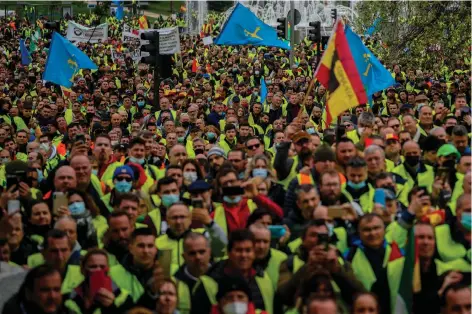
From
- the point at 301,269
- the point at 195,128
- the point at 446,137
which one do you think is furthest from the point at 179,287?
the point at 195,128

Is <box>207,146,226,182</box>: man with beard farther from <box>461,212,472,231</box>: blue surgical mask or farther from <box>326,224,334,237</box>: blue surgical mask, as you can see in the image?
<box>461,212,472,231</box>: blue surgical mask

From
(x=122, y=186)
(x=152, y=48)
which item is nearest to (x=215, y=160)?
(x=122, y=186)

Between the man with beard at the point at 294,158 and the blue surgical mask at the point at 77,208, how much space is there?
2.22 metres

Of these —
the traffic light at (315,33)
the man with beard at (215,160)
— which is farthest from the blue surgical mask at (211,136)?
the traffic light at (315,33)

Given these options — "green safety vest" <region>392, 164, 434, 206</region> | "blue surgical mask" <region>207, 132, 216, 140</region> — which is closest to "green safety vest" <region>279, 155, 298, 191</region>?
"green safety vest" <region>392, 164, 434, 206</region>

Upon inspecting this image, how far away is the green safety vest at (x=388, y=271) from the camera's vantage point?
243 inches

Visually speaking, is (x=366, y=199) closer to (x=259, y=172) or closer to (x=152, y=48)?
(x=259, y=172)

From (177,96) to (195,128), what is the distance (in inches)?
180

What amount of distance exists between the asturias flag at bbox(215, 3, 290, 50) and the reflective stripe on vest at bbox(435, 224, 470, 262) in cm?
1376

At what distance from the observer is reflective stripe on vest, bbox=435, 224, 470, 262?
6.54 meters

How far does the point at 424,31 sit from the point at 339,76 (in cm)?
1386

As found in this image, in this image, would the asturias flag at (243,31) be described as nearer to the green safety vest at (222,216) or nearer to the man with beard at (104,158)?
the man with beard at (104,158)

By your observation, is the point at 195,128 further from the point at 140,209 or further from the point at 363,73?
the point at 140,209

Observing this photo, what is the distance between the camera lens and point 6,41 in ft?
119
